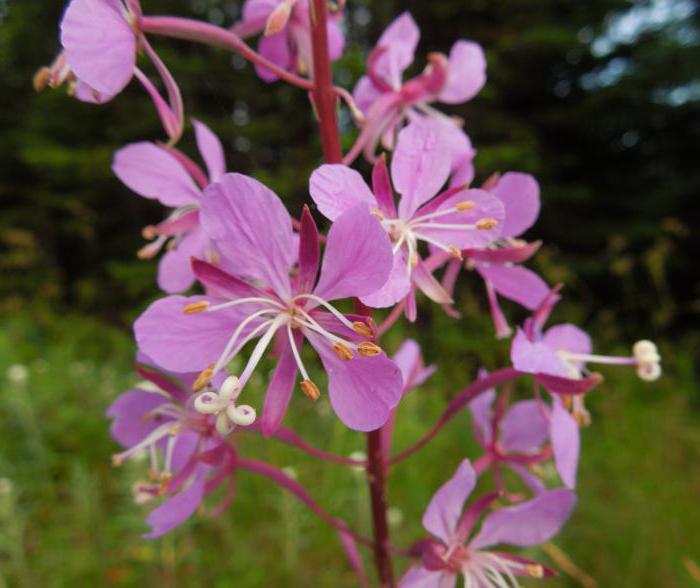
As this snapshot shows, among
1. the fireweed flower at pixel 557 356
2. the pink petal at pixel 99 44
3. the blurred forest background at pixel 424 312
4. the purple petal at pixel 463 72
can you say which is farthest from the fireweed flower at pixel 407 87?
the blurred forest background at pixel 424 312

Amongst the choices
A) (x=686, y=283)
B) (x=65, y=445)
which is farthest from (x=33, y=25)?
(x=686, y=283)

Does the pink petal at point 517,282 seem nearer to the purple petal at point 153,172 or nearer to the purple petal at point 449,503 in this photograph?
the purple petal at point 449,503

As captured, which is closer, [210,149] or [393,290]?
[393,290]

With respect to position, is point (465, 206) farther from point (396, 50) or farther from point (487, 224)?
point (396, 50)

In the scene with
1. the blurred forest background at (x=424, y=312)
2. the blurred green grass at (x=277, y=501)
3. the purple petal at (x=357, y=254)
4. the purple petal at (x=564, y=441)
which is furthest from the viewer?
the blurred forest background at (x=424, y=312)

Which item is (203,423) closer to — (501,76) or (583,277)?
(501,76)

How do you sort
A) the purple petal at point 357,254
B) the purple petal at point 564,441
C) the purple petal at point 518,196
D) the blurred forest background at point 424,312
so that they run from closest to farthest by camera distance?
the purple petal at point 357,254 < the purple petal at point 564,441 < the purple petal at point 518,196 < the blurred forest background at point 424,312

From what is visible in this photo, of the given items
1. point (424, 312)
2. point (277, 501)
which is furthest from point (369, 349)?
point (424, 312)
